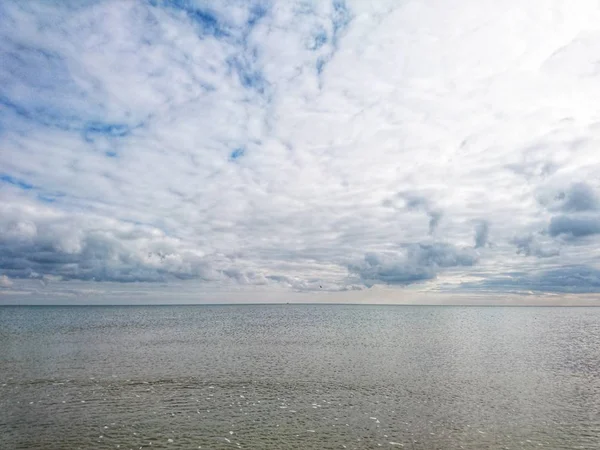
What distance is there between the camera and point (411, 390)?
124 ft

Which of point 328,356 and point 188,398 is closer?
point 188,398

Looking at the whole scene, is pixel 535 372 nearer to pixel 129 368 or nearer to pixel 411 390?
pixel 411 390

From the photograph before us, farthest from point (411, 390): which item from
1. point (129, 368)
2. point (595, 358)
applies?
point (595, 358)

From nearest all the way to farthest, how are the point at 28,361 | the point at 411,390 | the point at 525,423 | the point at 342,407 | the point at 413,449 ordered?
A: 1. the point at 413,449
2. the point at 525,423
3. the point at 342,407
4. the point at 411,390
5. the point at 28,361

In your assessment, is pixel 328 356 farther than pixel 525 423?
Yes

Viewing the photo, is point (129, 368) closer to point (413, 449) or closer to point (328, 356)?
point (328, 356)

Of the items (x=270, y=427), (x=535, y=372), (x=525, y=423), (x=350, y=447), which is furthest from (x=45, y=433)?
(x=535, y=372)

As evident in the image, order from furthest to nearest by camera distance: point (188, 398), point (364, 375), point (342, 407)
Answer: point (364, 375) < point (188, 398) < point (342, 407)

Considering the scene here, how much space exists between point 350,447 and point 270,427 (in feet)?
19.9

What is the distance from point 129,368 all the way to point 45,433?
75.6 feet

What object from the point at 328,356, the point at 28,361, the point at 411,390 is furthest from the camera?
the point at 328,356

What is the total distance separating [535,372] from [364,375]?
21.0 m

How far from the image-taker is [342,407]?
32.1 meters

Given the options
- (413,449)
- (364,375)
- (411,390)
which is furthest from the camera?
(364,375)
